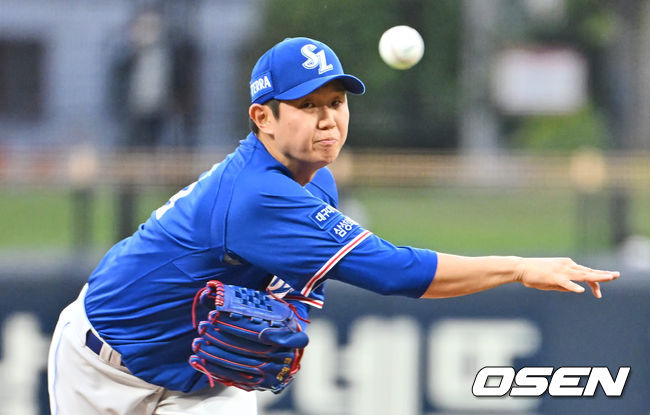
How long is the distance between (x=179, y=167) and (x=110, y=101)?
14.1ft

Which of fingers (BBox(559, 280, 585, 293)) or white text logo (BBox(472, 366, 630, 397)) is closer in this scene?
fingers (BBox(559, 280, 585, 293))

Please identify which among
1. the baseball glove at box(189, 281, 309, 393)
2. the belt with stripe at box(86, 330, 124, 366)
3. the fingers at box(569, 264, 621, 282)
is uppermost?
the fingers at box(569, 264, 621, 282)

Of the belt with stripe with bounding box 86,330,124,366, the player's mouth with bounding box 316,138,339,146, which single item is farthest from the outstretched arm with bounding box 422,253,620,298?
the belt with stripe with bounding box 86,330,124,366

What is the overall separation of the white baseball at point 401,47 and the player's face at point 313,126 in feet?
1.69

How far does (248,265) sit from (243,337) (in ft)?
0.72

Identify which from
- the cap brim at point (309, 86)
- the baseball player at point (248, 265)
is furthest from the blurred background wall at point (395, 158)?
the cap brim at point (309, 86)

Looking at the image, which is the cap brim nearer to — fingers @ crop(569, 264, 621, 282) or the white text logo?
fingers @ crop(569, 264, 621, 282)

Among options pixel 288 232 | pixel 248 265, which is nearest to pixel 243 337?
pixel 248 265

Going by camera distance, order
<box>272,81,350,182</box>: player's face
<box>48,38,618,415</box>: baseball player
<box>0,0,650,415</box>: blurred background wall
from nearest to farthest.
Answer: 1. <box>48,38,618,415</box>: baseball player
2. <box>272,81,350,182</box>: player's face
3. <box>0,0,650,415</box>: blurred background wall

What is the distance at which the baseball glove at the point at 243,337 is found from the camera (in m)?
3.16

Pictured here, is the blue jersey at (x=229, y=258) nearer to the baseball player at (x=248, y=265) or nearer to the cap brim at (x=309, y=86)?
the baseball player at (x=248, y=265)

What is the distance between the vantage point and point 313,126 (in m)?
3.12

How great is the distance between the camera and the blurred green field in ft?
22.3

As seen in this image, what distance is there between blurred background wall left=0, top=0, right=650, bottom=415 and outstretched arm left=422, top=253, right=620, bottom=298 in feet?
9.60
